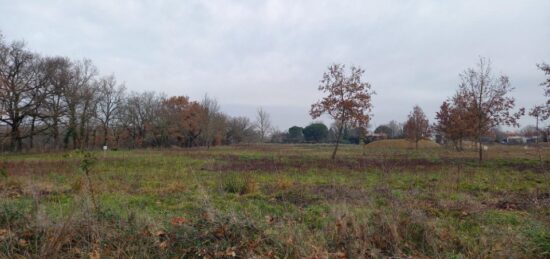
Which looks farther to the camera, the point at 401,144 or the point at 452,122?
the point at 401,144

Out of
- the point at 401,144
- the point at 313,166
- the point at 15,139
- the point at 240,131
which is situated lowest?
the point at 313,166

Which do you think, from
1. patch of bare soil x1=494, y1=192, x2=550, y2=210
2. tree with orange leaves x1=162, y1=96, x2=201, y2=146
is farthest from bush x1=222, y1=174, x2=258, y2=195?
tree with orange leaves x1=162, y1=96, x2=201, y2=146

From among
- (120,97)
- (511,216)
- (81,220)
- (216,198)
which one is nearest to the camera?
(81,220)

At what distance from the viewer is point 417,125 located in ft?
139

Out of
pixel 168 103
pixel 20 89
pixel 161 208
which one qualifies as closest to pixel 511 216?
pixel 161 208

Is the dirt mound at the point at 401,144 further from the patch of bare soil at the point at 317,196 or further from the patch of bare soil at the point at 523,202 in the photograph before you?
the patch of bare soil at the point at 317,196

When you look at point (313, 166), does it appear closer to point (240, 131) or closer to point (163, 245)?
point (163, 245)

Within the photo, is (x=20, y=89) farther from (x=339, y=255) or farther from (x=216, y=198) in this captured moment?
(x=339, y=255)

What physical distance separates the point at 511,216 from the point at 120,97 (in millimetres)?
54214

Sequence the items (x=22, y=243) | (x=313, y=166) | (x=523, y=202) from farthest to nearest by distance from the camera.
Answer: (x=313, y=166) → (x=523, y=202) → (x=22, y=243)

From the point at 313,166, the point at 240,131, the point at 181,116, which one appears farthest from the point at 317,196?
the point at 240,131

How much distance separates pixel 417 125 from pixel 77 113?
40.7 metres

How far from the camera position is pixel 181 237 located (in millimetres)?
4102

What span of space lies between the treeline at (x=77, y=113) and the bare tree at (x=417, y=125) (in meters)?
28.2
